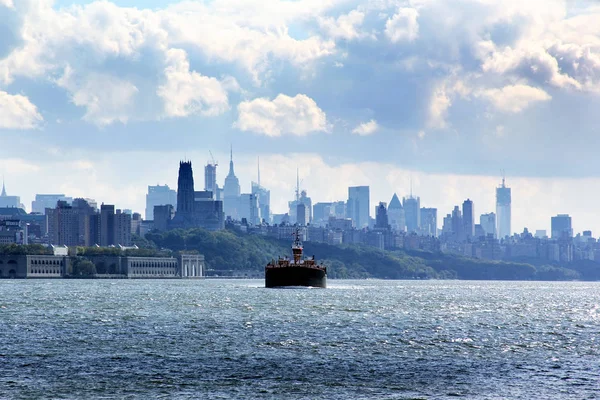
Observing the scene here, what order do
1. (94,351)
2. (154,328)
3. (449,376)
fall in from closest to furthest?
(449,376) < (94,351) < (154,328)

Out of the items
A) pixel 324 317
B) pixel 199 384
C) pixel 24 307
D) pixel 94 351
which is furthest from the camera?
pixel 24 307

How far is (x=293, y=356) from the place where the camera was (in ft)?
278

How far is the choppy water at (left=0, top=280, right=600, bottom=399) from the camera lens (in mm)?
68812

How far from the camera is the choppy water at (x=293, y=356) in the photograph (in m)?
68.8

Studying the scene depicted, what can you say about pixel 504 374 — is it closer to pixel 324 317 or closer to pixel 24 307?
pixel 324 317

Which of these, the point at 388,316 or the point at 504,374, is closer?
the point at 504,374

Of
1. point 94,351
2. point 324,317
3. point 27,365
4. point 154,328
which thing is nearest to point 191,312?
point 324,317

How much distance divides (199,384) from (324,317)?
59.4 meters

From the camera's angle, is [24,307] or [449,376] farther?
[24,307]

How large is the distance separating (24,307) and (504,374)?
87468 millimetres

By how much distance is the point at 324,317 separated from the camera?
129 m

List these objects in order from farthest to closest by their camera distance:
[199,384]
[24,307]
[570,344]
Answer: [24,307], [570,344], [199,384]

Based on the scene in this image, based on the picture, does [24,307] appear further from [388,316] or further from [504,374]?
[504,374]

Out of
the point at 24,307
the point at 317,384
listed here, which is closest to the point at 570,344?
the point at 317,384
